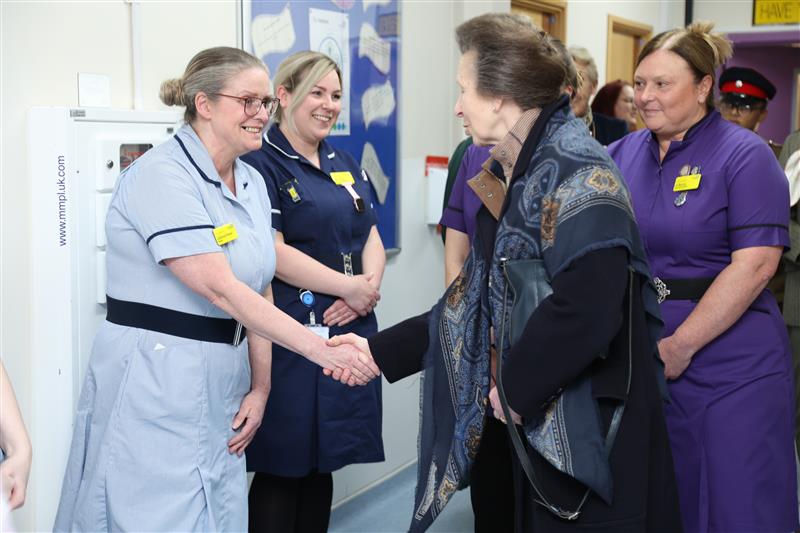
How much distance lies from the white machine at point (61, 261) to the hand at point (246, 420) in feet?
1.44

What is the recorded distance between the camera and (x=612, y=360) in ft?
5.57

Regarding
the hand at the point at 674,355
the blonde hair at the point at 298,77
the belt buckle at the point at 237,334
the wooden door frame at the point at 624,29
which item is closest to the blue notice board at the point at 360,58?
the blonde hair at the point at 298,77

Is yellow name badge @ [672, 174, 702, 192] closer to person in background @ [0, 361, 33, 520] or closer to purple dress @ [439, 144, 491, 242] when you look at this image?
purple dress @ [439, 144, 491, 242]

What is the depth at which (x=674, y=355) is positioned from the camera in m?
2.43

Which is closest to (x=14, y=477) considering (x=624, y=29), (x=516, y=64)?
(x=516, y=64)

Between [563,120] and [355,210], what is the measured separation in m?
1.11

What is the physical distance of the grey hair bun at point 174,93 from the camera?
2191mm

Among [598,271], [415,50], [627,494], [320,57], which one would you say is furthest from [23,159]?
[415,50]

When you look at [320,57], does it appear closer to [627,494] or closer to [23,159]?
[23,159]

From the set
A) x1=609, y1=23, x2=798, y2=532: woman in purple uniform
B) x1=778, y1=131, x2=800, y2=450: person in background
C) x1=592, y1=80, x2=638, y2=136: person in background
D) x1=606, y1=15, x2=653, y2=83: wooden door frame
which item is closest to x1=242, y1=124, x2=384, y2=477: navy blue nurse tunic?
x1=609, y1=23, x2=798, y2=532: woman in purple uniform

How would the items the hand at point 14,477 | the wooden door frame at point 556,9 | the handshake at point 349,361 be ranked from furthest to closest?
the wooden door frame at point 556,9 → the handshake at point 349,361 → the hand at point 14,477

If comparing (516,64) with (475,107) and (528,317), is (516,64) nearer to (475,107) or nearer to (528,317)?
(475,107)

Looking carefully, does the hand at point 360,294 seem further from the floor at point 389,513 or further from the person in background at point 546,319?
the floor at point 389,513

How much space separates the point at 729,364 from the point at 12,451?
179 cm
